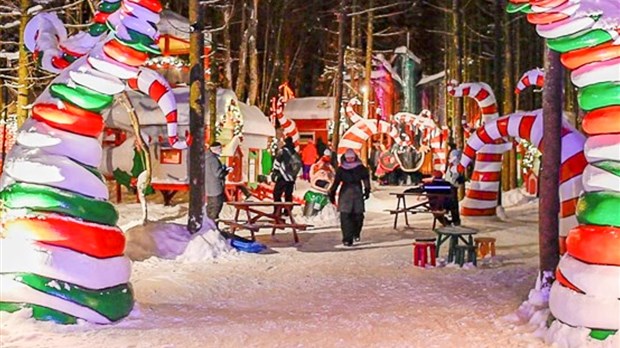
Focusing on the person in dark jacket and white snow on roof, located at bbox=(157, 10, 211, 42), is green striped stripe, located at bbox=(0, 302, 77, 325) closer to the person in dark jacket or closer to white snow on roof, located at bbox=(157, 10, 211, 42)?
the person in dark jacket

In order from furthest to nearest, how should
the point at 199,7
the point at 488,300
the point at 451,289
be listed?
the point at 199,7 < the point at 451,289 < the point at 488,300

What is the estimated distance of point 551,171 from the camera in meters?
8.33

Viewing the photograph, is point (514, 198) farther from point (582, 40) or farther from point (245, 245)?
point (582, 40)

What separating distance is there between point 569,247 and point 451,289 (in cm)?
286

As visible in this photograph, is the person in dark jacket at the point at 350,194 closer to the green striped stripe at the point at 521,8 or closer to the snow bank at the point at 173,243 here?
the snow bank at the point at 173,243

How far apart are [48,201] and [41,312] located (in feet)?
3.51

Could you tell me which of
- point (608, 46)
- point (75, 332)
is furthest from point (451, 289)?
point (75, 332)

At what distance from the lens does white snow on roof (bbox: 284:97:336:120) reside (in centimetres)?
3916

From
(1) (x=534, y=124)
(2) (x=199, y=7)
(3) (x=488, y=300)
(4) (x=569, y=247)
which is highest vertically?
(2) (x=199, y=7)

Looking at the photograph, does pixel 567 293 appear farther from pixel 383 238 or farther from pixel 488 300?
pixel 383 238

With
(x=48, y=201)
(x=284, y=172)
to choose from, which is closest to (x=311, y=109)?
(x=284, y=172)

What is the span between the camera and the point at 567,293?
6.59 m

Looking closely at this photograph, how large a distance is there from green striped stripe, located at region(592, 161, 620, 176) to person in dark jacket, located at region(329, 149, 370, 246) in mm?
7350

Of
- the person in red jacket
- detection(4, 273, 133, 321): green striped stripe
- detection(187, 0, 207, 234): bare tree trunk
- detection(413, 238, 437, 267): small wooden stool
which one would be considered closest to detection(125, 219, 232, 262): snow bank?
detection(187, 0, 207, 234): bare tree trunk
